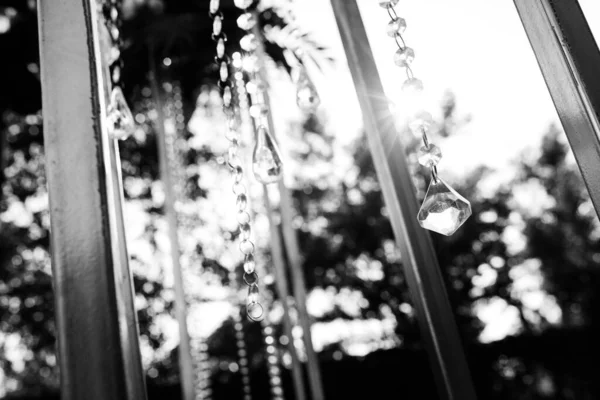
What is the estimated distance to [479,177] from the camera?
8516 mm

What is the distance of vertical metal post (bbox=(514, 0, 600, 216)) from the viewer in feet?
1.81

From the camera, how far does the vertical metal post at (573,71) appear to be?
55 centimetres

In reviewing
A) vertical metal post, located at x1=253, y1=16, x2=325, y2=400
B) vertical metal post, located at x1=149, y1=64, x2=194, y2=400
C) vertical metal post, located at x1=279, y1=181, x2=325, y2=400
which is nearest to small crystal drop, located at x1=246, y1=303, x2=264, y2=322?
vertical metal post, located at x1=253, y1=16, x2=325, y2=400

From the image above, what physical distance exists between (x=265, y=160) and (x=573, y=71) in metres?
0.43

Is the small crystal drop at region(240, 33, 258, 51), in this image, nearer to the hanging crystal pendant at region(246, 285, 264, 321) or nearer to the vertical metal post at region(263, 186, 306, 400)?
the hanging crystal pendant at region(246, 285, 264, 321)

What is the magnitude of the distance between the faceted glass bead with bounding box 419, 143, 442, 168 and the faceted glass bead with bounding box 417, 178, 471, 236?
4cm

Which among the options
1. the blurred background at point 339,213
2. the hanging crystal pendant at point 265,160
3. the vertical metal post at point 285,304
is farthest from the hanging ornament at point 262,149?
the vertical metal post at point 285,304

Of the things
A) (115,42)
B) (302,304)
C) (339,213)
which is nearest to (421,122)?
(115,42)

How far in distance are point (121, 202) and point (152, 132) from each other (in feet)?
15.9

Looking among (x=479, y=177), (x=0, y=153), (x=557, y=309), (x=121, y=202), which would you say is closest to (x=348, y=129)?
(x=479, y=177)

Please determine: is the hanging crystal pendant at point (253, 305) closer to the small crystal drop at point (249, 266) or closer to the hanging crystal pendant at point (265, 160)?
the small crystal drop at point (249, 266)

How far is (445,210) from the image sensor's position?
0.62 meters

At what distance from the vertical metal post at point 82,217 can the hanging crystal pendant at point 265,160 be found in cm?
26

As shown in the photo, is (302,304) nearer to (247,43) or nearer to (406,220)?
(406,220)
